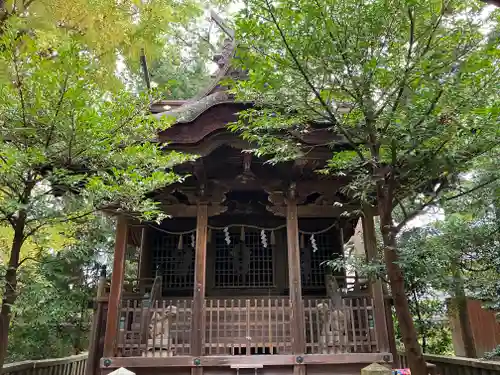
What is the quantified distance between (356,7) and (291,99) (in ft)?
3.13

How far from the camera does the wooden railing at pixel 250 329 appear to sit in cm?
631

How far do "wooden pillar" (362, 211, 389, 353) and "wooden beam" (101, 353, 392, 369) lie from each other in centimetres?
23

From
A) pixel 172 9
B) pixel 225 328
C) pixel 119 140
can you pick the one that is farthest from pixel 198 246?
pixel 172 9

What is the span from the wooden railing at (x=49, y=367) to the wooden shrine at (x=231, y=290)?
675mm

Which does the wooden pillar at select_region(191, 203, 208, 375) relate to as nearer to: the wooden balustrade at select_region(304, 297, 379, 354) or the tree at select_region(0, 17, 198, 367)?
the wooden balustrade at select_region(304, 297, 379, 354)

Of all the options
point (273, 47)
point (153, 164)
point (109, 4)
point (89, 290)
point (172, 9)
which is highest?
point (172, 9)

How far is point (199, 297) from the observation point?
6531 millimetres

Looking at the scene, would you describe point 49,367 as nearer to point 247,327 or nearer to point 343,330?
point 247,327

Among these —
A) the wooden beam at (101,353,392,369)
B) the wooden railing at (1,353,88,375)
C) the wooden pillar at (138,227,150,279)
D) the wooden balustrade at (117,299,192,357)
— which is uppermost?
the wooden pillar at (138,227,150,279)

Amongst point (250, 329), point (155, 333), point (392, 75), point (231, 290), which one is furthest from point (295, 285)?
point (392, 75)

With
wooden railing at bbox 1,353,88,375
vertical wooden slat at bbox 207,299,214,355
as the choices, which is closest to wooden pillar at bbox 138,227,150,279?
wooden railing at bbox 1,353,88,375

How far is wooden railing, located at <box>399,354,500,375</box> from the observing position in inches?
211

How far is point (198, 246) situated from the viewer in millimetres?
6848

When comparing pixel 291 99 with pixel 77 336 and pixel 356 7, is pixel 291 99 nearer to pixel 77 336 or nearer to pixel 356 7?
pixel 356 7
